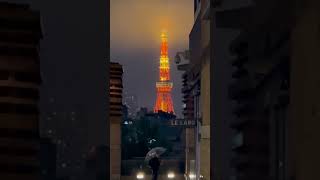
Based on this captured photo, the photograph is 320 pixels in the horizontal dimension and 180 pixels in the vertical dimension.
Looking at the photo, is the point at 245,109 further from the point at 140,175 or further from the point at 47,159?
the point at 140,175

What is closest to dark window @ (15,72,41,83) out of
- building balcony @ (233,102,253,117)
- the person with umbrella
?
building balcony @ (233,102,253,117)

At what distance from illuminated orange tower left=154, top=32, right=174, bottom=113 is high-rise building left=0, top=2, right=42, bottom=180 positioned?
229 feet

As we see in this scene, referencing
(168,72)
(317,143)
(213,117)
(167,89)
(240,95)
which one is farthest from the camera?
(167,89)

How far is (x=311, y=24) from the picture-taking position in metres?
8.59

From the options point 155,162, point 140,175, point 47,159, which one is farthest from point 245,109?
point 140,175

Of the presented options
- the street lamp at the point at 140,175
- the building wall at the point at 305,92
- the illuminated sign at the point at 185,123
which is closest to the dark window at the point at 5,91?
the building wall at the point at 305,92

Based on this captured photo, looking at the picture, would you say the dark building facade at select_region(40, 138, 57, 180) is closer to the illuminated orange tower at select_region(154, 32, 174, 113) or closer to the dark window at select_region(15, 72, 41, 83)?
the dark window at select_region(15, 72, 41, 83)

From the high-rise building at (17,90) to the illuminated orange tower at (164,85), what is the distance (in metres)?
69.9

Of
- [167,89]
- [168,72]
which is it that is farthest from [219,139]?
[167,89]

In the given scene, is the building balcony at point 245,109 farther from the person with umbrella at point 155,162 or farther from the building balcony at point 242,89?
the person with umbrella at point 155,162

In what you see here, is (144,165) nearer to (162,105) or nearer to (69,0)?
(69,0)

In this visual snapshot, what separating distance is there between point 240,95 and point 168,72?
2768 inches

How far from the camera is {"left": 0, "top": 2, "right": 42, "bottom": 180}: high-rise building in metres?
11.3

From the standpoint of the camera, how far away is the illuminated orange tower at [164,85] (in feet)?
274
